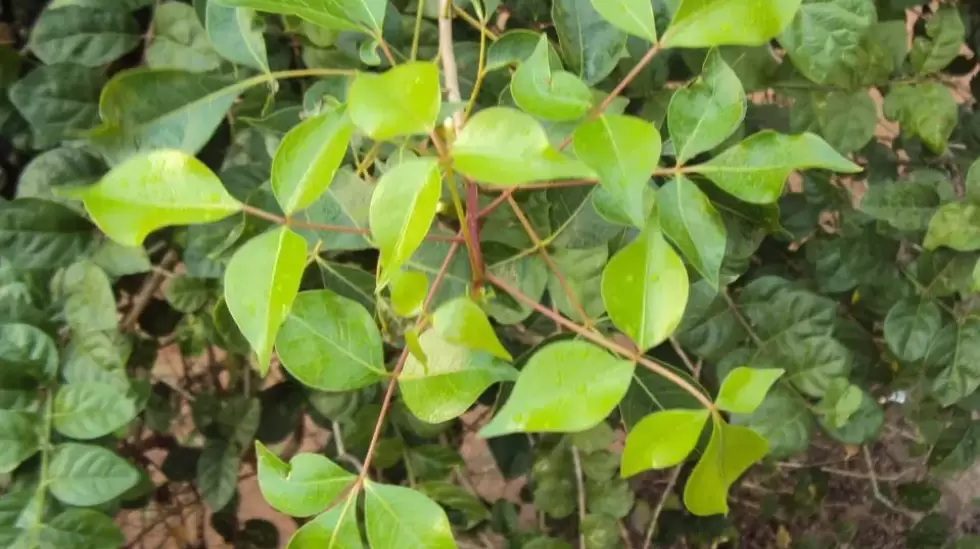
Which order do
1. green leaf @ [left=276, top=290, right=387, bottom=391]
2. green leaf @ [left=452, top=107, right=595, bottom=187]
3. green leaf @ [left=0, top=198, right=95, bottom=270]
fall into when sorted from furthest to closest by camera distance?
green leaf @ [left=0, top=198, right=95, bottom=270], green leaf @ [left=276, top=290, right=387, bottom=391], green leaf @ [left=452, top=107, right=595, bottom=187]

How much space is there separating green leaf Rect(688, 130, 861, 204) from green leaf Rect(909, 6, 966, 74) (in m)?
0.25

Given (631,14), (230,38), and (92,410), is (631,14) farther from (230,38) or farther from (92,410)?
(92,410)

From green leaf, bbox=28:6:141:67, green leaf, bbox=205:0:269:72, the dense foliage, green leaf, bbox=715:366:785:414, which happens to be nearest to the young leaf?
the dense foliage

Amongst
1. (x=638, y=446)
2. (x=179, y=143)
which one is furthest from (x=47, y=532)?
(x=638, y=446)

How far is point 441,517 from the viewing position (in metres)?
0.36

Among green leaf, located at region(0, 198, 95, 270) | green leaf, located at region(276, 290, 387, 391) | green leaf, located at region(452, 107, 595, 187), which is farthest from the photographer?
green leaf, located at region(0, 198, 95, 270)

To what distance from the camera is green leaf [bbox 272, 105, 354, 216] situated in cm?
32

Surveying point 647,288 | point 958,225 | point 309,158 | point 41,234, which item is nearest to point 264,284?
point 309,158

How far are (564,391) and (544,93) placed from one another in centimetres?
12

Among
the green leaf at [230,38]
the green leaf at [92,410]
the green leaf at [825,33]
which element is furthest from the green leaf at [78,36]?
the green leaf at [825,33]

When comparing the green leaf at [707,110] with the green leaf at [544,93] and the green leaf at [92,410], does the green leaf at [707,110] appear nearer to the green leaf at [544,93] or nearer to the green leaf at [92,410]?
the green leaf at [544,93]

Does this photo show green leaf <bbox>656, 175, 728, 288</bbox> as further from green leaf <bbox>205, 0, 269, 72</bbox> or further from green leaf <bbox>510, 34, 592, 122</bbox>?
green leaf <bbox>205, 0, 269, 72</bbox>

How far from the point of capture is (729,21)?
344 mm

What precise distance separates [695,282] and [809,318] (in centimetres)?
12
